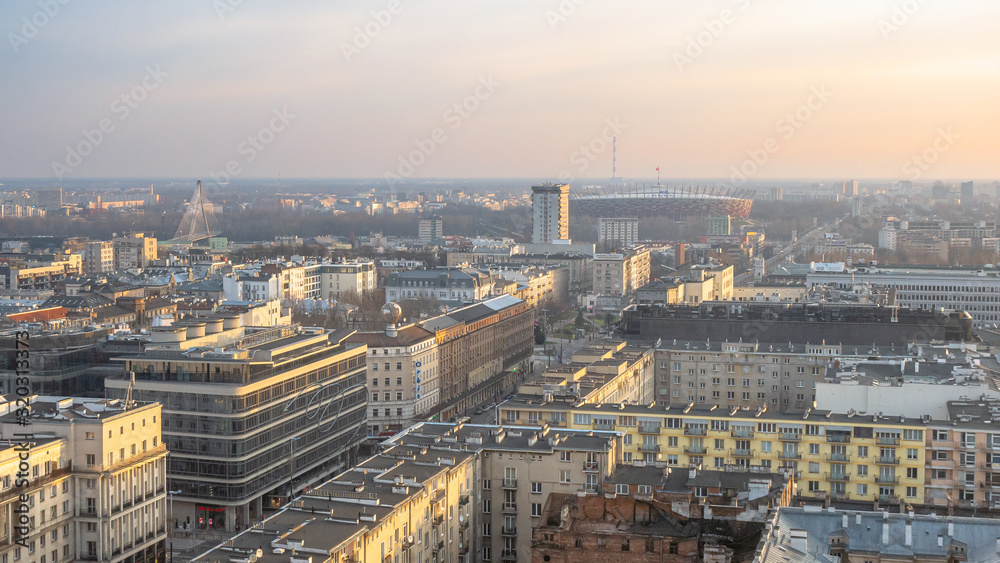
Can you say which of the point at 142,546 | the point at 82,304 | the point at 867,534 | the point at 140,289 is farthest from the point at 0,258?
the point at 867,534

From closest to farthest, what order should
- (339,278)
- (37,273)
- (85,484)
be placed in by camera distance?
1. (85,484)
2. (339,278)
3. (37,273)

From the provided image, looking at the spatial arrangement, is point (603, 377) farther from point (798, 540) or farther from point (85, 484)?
point (798, 540)

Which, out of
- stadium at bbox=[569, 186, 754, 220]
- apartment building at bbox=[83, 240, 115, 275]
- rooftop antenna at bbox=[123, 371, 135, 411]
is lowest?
rooftop antenna at bbox=[123, 371, 135, 411]

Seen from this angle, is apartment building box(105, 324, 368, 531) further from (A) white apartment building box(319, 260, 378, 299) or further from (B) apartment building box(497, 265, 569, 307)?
(A) white apartment building box(319, 260, 378, 299)

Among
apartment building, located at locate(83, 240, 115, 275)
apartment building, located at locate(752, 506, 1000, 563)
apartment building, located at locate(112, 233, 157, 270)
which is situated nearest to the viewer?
apartment building, located at locate(752, 506, 1000, 563)

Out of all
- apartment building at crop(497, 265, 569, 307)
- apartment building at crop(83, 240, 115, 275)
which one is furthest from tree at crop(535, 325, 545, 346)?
apartment building at crop(83, 240, 115, 275)

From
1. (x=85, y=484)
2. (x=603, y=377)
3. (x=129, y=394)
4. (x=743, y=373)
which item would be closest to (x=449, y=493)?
(x=85, y=484)

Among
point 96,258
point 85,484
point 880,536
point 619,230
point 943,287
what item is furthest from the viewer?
point 619,230
